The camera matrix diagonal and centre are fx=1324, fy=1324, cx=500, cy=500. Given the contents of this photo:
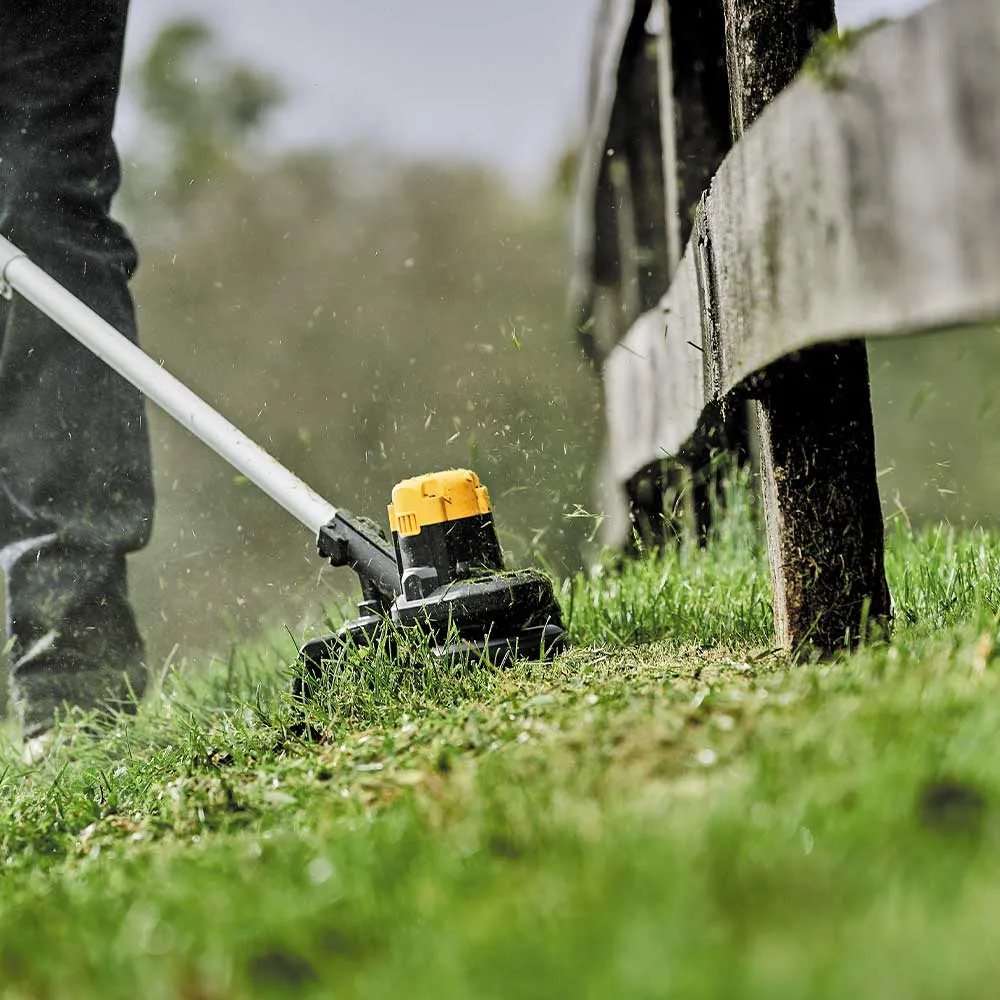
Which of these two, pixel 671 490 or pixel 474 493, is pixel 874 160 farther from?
pixel 671 490

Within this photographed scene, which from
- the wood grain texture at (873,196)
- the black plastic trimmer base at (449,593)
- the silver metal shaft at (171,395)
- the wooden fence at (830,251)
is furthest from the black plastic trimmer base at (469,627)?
the wood grain texture at (873,196)

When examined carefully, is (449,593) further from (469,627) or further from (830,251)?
(830,251)

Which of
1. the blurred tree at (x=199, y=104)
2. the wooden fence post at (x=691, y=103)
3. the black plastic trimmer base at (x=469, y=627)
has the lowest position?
the black plastic trimmer base at (x=469, y=627)

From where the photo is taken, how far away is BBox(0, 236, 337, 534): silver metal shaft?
2354mm

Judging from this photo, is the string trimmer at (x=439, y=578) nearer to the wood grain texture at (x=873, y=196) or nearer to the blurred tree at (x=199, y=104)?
the wood grain texture at (x=873, y=196)

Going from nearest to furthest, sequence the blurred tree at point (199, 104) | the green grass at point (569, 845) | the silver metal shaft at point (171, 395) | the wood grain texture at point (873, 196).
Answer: the green grass at point (569, 845) → the wood grain texture at point (873, 196) → the silver metal shaft at point (171, 395) → the blurred tree at point (199, 104)

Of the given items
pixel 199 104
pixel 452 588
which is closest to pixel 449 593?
pixel 452 588

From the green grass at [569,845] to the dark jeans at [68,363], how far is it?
3.66 feet

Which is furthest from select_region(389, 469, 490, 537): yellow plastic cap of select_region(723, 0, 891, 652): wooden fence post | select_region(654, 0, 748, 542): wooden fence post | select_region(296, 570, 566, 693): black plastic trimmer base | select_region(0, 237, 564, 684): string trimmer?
select_region(654, 0, 748, 542): wooden fence post

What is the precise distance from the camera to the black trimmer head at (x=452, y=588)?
2.09 metres

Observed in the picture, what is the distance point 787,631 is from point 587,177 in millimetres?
3161

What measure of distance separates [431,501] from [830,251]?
1.00 meters

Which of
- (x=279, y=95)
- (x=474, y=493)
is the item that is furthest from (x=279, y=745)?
(x=279, y=95)

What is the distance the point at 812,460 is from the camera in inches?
72.4
